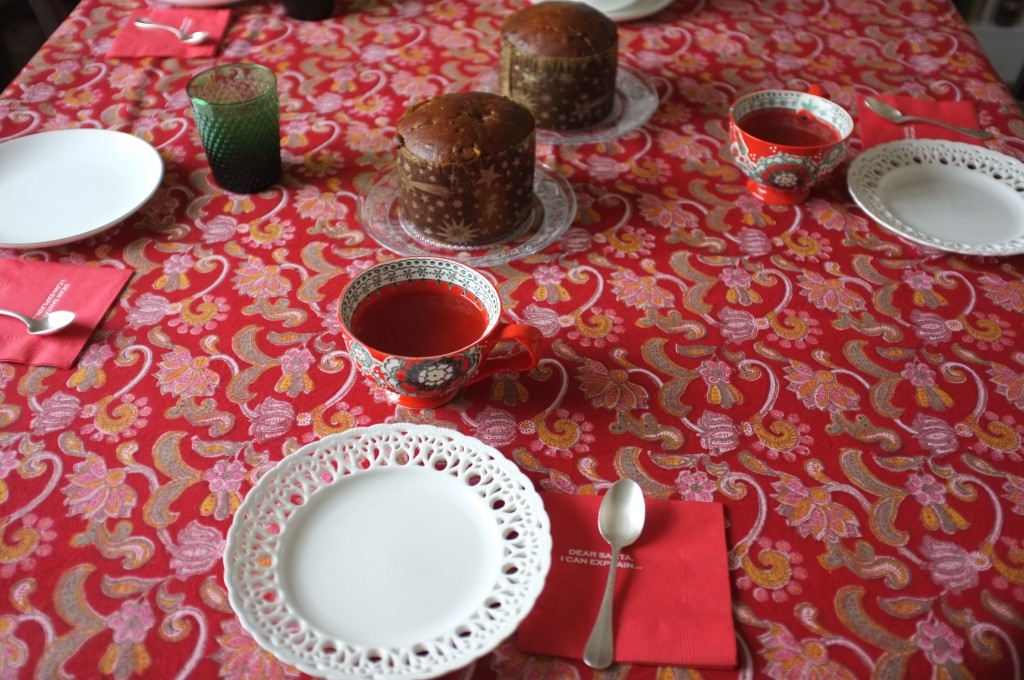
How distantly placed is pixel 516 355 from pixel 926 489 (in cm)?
38

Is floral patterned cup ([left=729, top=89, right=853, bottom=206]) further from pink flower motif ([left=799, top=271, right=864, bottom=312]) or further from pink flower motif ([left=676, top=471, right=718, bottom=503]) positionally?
pink flower motif ([left=676, top=471, right=718, bottom=503])

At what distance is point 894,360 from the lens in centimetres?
83

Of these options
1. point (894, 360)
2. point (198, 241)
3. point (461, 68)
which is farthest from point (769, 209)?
point (198, 241)

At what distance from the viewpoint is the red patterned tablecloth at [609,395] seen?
24.4 inches

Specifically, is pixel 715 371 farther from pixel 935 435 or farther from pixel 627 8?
pixel 627 8

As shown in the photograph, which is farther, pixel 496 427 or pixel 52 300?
pixel 52 300

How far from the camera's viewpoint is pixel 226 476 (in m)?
0.71

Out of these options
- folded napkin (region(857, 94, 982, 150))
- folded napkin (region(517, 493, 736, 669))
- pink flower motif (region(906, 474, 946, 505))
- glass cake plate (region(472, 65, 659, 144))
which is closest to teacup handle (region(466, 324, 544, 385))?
folded napkin (region(517, 493, 736, 669))

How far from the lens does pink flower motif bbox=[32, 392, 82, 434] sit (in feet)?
2.47

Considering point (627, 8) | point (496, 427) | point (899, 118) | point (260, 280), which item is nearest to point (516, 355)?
point (496, 427)

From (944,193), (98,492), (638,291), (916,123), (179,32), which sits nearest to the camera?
(98,492)

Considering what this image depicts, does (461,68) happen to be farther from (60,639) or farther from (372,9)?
(60,639)

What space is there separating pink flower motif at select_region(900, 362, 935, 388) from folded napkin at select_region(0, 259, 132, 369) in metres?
0.82

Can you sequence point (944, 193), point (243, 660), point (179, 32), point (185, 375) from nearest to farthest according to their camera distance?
point (243, 660) → point (185, 375) → point (944, 193) → point (179, 32)
